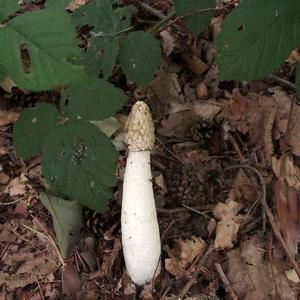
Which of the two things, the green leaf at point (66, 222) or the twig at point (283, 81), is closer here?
the green leaf at point (66, 222)

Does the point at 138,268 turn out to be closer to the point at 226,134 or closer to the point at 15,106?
the point at 226,134

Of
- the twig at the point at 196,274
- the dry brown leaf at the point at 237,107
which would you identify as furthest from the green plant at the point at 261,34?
the dry brown leaf at the point at 237,107

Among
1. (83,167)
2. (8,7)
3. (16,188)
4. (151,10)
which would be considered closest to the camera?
(8,7)

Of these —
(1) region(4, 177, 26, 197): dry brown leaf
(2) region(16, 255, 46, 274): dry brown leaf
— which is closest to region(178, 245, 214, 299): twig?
(2) region(16, 255, 46, 274): dry brown leaf

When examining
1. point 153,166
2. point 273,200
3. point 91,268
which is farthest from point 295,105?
point 91,268

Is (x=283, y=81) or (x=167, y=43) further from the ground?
(x=167, y=43)

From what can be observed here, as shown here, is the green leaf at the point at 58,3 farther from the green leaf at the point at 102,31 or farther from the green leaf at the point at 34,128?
the green leaf at the point at 34,128

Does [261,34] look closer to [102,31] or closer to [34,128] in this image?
[102,31]

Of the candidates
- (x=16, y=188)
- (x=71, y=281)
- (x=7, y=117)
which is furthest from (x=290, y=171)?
(x=7, y=117)
